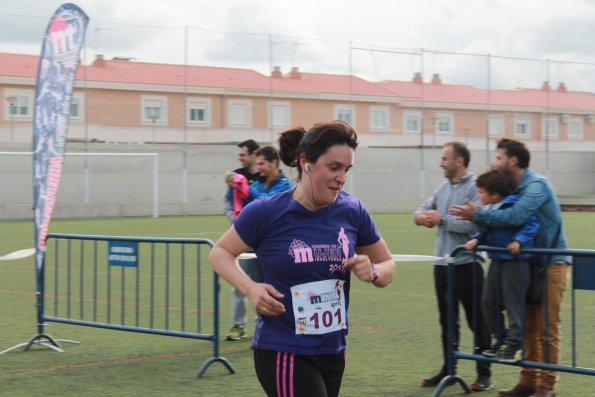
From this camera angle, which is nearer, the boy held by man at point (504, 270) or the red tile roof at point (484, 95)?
the boy held by man at point (504, 270)

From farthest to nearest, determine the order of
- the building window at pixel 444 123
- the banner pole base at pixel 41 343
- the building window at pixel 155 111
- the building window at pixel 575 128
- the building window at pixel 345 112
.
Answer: the building window at pixel 575 128
the building window at pixel 444 123
the building window at pixel 345 112
the building window at pixel 155 111
the banner pole base at pixel 41 343

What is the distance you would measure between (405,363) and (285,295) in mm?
4486

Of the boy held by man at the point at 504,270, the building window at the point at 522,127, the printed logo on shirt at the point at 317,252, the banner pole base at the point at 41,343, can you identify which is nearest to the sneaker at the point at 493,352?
the boy held by man at the point at 504,270

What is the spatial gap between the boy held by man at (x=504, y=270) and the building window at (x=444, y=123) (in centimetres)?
3858

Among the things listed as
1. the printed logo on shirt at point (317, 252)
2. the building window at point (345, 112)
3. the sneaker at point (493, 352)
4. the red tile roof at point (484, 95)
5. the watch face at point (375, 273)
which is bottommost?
the sneaker at point (493, 352)

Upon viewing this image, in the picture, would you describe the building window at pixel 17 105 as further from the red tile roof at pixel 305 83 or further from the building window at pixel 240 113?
the building window at pixel 240 113

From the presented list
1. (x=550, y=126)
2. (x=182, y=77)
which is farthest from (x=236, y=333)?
(x=550, y=126)

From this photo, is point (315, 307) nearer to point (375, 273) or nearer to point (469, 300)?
point (375, 273)

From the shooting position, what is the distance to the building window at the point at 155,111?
40156 millimetres

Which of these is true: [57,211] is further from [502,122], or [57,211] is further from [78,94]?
[502,122]

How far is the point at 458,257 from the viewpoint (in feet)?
24.5

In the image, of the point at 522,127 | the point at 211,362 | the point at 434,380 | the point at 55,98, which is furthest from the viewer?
the point at 522,127

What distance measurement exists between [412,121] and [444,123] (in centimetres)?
191

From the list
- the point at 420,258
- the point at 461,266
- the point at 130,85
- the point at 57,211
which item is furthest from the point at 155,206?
the point at 461,266
